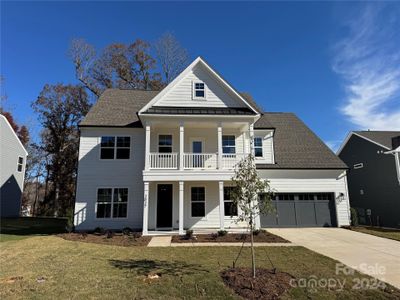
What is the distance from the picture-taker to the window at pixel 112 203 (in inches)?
559

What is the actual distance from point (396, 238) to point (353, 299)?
30.0 ft

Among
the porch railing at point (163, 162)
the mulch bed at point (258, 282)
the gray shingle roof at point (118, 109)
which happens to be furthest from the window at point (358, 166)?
the mulch bed at point (258, 282)

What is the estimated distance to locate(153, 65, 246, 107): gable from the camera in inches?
565

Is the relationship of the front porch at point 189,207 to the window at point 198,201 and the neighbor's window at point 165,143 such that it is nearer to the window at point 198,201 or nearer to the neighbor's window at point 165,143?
the window at point 198,201

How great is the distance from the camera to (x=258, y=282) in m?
5.75

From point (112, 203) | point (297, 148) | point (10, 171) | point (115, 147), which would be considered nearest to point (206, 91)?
point (115, 147)

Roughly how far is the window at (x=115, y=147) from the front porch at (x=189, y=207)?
2.66 meters

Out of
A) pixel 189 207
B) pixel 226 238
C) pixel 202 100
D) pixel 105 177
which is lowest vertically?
pixel 226 238

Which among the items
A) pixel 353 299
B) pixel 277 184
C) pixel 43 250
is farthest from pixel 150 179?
pixel 353 299

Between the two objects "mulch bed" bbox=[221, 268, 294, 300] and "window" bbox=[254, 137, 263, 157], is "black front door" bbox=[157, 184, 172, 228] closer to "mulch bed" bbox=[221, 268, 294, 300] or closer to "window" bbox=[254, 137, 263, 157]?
"window" bbox=[254, 137, 263, 157]

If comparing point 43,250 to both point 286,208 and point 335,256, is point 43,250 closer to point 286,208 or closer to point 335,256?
point 335,256

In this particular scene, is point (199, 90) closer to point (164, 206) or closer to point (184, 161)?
point (184, 161)

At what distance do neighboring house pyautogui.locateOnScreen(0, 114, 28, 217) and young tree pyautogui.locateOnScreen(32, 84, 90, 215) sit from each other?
5269 millimetres

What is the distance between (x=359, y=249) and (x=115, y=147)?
43.1 ft
